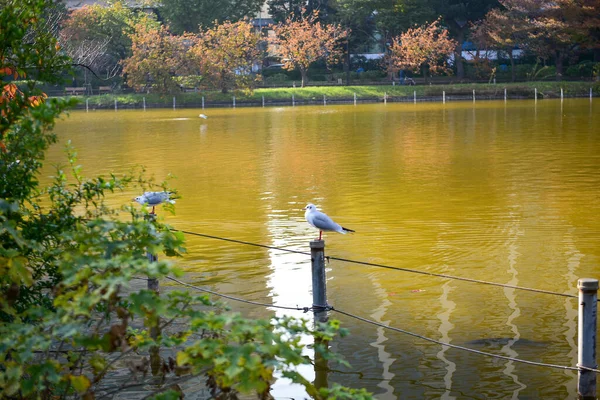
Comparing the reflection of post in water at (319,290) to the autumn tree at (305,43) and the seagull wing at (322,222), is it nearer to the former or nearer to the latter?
the seagull wing at (322,222)

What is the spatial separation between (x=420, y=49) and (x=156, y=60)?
19.6 metres

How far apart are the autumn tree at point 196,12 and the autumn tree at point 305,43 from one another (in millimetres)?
4694

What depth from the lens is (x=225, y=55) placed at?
6488 centimetres

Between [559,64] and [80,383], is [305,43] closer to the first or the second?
[559,64]

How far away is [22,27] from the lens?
586 centimetres

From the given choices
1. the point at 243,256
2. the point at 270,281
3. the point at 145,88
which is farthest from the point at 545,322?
the point at 145,88

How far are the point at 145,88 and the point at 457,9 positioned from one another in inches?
1011

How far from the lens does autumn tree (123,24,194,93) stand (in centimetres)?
6316

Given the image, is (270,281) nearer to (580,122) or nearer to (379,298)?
(379,298)

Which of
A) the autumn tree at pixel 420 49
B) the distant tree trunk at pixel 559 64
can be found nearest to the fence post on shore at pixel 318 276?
the autumn tree at pixel 420 49

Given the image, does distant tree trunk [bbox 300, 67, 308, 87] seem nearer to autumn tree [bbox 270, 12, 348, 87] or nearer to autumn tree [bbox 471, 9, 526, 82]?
autumn tree [bbox 270, 12, 348, 87]

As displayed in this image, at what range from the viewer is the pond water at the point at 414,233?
8258 millimetres

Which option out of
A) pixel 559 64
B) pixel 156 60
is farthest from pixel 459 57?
pixel 156 60

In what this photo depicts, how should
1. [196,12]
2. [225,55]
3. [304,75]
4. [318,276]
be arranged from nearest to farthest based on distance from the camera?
[318,276] < [225,55] < [304,75] < [196,12]
